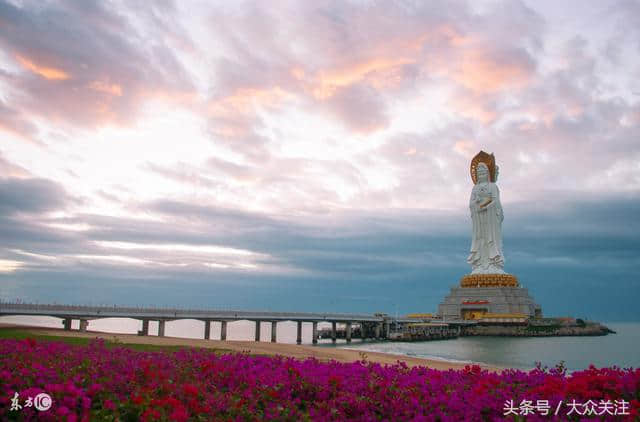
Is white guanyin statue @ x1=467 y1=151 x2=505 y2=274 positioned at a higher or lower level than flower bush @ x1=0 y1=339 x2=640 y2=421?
higher

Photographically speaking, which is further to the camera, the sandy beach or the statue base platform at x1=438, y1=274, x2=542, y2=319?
the statue base platform at x1=438, y1=274, x2=542, y2=319

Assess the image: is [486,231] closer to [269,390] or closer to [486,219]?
[486,219]

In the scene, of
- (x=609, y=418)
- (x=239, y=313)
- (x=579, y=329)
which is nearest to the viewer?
(x=609, y=418)

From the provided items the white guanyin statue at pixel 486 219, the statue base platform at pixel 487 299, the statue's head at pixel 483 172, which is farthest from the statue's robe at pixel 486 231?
the statue base platform at pixel 487 299

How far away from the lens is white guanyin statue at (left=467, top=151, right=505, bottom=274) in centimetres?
11288

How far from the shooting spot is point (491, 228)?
11312cm

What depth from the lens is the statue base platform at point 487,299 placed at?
105 meters

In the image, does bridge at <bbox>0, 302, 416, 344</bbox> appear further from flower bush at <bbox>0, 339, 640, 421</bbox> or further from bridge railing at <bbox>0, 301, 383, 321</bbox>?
flower bush at <bbox>0, 339, 640, 421</bbox>

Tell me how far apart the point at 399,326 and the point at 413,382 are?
310 feet

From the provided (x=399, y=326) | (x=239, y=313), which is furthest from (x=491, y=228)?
(x=239, y=313)

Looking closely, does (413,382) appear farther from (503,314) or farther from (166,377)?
(503,314)

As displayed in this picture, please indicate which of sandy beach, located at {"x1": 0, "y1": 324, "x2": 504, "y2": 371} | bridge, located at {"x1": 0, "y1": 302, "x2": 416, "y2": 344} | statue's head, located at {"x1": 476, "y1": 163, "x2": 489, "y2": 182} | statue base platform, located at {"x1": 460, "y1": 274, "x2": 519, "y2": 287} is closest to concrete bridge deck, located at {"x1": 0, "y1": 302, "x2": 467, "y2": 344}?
bridge, located at {"x1": 0, "y1": 302, "x2": 416, "y2": 344}

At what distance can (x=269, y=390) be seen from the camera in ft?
35.9

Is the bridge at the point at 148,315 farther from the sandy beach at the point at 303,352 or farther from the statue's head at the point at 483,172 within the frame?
the statue's head at the point at 483,172
